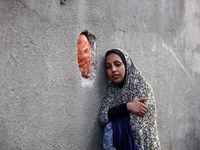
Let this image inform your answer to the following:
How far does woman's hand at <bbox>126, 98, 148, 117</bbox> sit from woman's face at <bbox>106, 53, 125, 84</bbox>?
26cm

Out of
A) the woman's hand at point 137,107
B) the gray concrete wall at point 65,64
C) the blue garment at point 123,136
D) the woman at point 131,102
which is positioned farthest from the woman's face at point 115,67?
the blue garment at point 123,136

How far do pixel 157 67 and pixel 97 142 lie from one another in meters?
1.45

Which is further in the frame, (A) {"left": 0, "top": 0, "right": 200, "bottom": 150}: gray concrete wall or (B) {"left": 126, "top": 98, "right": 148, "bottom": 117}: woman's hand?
(B) {"left": 126, "top": 98, "right": 148, "bottom": 117}: woman's hand

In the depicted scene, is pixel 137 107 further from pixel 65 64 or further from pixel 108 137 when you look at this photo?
pixel 65 64

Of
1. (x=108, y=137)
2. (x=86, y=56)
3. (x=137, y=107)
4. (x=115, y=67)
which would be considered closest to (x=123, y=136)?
(x=108, y=137)

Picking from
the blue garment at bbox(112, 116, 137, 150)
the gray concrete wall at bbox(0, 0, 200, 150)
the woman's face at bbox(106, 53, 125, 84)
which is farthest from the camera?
the woman's face at bbox(106, 53, 125, 84)

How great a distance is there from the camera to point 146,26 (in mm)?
3193

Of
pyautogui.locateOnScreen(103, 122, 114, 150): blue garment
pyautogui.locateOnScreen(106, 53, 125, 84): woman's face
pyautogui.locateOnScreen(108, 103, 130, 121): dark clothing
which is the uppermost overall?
pyautogui.locateOnScreen(106, 53, 125, 84): woman's face

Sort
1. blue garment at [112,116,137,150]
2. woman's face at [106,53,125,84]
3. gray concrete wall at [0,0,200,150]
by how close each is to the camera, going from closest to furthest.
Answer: gray concrete wall at [0,0,200,150]
blue garment at [112,116,137,150]
woman's face at [106,53,125,84]

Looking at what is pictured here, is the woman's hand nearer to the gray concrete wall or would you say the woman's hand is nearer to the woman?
the woman

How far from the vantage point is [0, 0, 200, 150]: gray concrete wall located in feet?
5.76

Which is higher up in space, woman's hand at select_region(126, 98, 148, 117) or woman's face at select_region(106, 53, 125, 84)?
woman's face at select_region(106, 53, 125, 84)

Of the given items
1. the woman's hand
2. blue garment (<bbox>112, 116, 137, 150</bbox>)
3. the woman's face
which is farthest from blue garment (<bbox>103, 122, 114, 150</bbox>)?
the woman's face

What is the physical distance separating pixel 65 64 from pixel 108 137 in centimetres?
79
